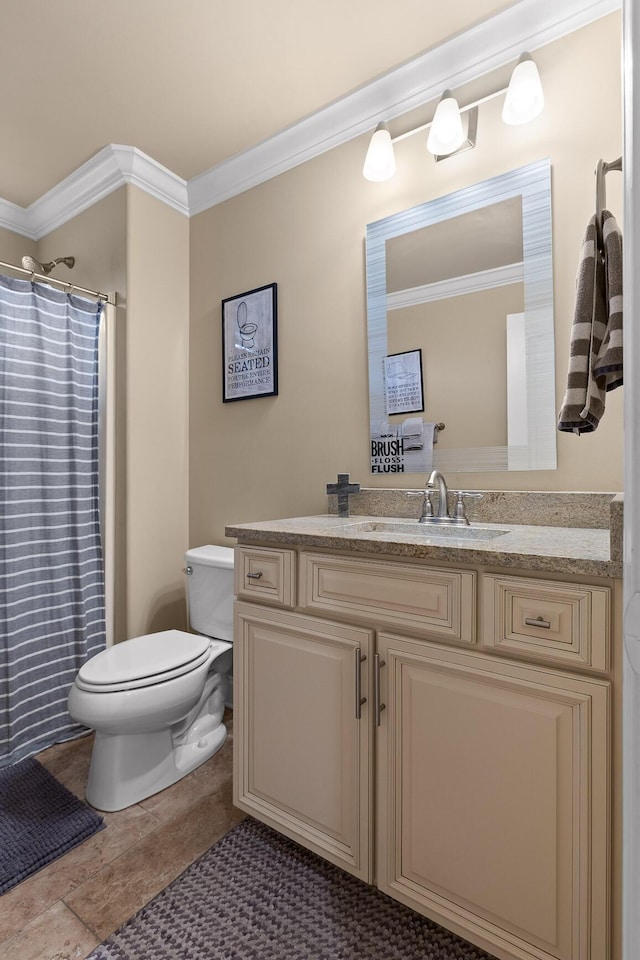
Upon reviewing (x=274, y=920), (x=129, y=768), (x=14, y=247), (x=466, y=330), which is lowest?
(x=274, y=920)

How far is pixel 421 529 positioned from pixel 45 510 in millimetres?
1535

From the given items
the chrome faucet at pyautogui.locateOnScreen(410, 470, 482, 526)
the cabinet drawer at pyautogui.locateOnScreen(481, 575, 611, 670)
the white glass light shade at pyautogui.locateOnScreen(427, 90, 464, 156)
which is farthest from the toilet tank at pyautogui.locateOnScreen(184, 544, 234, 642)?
the white glass light shade at pyautogui.locateOnScreen(427, 90, 464, 156)

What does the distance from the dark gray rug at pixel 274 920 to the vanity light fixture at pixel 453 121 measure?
2204 millimetres

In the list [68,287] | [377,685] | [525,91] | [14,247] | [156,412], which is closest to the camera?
[377,685]

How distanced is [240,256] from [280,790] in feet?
6.94

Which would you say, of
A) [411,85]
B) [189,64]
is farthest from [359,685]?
[189,64]

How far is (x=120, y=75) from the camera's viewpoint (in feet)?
5.87

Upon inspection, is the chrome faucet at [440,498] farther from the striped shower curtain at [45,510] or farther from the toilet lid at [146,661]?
the striped shower curtain at [45,510]

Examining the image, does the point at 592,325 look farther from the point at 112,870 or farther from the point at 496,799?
the point at 112,870

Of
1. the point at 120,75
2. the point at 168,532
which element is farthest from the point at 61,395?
the point at 120,75

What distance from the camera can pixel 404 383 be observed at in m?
1.79

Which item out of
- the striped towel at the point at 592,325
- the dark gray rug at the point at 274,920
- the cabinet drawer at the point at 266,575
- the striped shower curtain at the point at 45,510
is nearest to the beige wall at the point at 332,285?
the striped towel at the point at 592,325

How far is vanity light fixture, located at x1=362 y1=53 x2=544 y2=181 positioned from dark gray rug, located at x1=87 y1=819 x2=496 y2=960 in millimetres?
2204

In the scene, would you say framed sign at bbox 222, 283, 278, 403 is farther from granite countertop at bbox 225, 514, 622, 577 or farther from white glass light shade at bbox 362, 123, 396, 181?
granite countertop at bbox 225, 514, 622, 577
